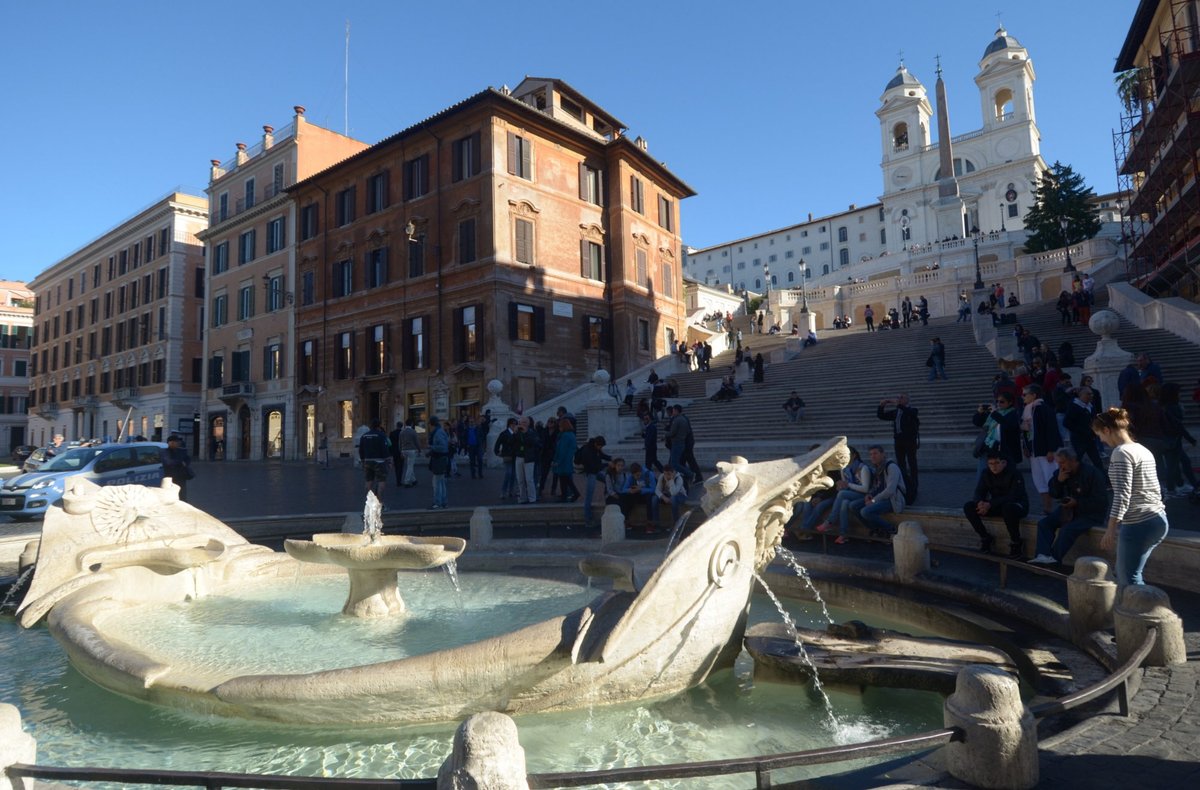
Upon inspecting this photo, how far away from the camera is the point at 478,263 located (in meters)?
27.6

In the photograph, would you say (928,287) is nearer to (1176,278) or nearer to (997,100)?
(1176,278)

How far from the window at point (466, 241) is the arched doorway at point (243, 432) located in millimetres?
16894

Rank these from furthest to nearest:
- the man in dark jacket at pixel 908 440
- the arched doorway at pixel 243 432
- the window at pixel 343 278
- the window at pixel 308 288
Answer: the arched doorway at pixel 243 432 → the window at pixel 308 288 → the window at pixel 343 278 → the man in dark jacket at pixel 908 440

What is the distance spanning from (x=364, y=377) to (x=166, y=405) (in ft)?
62.9

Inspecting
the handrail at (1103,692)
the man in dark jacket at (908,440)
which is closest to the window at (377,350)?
the man in dark jacket at (908,440)

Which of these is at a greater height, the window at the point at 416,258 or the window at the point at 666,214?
the window at the point at 666,214

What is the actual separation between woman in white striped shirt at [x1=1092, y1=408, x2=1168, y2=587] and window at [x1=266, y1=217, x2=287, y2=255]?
37.8 m

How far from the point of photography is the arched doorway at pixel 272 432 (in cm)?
3494

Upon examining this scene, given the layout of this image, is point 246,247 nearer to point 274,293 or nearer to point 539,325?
point 274,293

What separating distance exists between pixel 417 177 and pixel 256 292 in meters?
13.2

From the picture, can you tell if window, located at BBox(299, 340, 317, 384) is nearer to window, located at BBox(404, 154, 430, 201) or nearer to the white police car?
window, located at BBox(404, 154, 430, 201)

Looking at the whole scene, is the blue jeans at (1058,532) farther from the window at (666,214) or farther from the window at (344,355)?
the window at (666,214)

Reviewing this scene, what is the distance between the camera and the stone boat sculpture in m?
3.44

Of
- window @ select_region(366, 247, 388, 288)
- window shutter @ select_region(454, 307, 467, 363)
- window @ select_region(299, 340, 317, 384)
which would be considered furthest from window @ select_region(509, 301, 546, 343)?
window @ select_region(299, 340, 317, 384)
